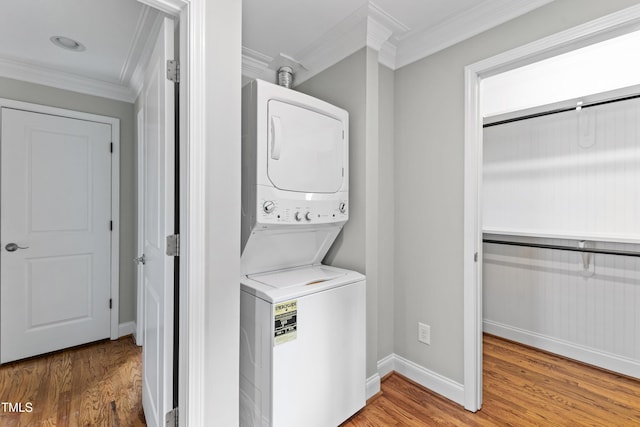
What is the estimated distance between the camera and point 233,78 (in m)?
1.31

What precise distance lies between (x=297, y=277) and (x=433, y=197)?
3.49 ft

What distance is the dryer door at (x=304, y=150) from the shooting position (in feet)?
5.17

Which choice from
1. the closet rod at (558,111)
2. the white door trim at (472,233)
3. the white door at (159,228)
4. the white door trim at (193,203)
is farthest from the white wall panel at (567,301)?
the white door at (159,228)

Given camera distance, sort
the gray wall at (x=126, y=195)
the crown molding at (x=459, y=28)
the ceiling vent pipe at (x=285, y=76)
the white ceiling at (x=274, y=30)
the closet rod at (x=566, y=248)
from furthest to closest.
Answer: the gray wall at (x=126, y=195) → the ceiling vent pipe at (x=285, y=76) → the closet rod at (x=566, y=248) → the white ceiling at (x=274, y=30) → the crown molding at (x=459, y=28)

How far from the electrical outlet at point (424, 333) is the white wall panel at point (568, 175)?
4.34 ft

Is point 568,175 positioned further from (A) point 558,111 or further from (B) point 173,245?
(B) point 173,245

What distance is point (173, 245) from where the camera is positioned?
1304 mm

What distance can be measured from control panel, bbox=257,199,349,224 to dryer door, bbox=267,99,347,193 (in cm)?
8

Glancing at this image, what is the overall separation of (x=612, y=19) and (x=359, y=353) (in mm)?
2073

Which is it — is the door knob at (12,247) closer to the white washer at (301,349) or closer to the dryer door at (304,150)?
the white washer at (301,349)

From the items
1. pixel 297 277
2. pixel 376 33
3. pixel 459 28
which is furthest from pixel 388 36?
pixel 297 277

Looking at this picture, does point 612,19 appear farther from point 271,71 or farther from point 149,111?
point 149,111

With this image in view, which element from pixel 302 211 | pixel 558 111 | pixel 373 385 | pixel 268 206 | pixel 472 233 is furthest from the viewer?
pixel 558 111

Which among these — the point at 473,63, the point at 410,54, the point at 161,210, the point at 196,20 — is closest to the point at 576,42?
the point at 473,63
